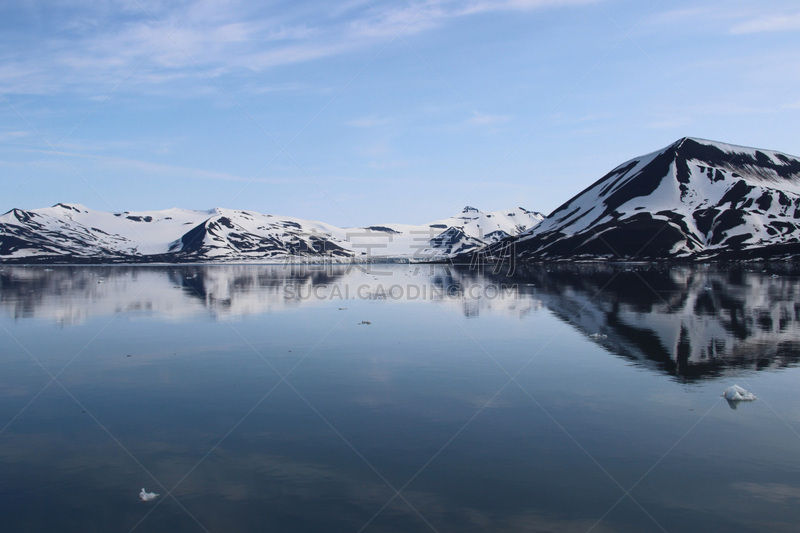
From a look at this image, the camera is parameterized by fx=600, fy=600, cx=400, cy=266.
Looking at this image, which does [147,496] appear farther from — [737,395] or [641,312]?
[641,312]

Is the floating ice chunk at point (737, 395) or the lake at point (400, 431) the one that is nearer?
the lake at point (400, 431)

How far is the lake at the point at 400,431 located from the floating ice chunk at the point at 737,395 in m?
0.44

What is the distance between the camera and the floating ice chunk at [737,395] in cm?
2284

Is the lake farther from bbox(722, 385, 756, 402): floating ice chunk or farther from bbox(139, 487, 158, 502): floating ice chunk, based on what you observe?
bbox(722, 385, 756, 402): floating ice chunk

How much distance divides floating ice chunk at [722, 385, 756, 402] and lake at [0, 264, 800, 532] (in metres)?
0.44

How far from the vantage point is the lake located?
13547mm

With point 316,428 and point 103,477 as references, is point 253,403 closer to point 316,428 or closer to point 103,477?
point 316,428

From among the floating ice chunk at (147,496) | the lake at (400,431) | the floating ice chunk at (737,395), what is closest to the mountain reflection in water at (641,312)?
the lake at (400,431)

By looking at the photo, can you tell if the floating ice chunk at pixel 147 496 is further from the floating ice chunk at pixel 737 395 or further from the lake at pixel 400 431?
the floating ice chunk at pixel 737 395

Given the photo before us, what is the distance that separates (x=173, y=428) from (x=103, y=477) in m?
4.10

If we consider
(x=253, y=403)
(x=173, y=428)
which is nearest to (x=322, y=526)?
(x=173, y=428)

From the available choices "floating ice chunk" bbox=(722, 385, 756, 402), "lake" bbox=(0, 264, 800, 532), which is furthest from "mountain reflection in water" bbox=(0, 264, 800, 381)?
"floating ice chunk" bbox=(722, 385, 756, 402)

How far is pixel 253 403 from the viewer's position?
893 inches

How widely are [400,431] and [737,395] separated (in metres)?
13.4
